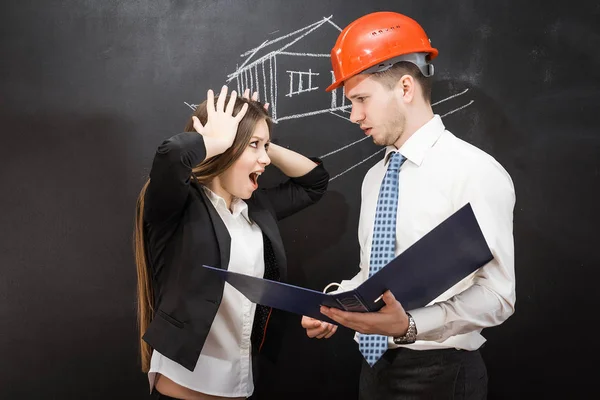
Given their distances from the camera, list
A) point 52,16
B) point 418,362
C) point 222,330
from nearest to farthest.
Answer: point 418,362 → point 222,330 → point 52,16

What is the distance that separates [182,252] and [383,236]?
62cm

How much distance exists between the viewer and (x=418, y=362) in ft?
5.87

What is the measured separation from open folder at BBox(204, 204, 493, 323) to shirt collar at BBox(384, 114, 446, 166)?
1.50 feet

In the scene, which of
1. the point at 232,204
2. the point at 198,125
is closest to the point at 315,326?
the point at 232,204

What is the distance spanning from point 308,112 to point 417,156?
71 cm

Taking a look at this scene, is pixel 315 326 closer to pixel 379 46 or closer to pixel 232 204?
pixel 232 204

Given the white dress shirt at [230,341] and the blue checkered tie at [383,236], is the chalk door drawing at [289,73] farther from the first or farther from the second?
the blue checkered tie at [383,236]

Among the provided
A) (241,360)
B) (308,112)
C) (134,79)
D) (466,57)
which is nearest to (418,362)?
(241,360)

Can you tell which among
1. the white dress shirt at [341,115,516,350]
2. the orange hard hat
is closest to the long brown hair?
the orange hard hat

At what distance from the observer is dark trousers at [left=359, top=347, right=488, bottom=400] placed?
1759mm

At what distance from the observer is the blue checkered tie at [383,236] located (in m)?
1.81

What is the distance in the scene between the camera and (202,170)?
2.02 m

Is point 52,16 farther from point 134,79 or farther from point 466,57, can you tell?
point 466,57

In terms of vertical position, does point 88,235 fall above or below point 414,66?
below
